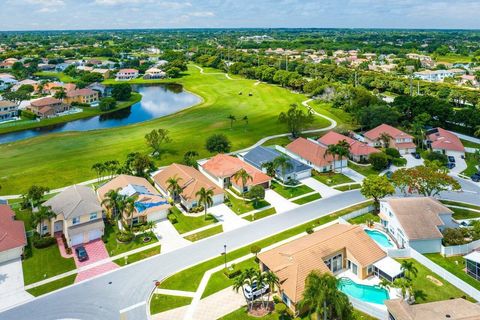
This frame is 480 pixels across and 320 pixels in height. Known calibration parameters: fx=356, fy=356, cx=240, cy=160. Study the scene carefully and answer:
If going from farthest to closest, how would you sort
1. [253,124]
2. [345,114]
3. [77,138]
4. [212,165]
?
[345,114]
[253,124]
[77,138]
[212,165]

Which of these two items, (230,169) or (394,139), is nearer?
(230,169)

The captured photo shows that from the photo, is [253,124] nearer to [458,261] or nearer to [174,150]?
[174,150]

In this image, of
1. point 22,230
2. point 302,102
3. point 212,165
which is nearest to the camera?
point 22,230

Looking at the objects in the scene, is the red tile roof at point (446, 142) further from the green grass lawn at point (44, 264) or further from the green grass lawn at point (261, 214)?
the green grass lawn at point (44, 264)

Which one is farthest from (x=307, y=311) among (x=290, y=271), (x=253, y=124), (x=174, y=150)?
(x=253, y=124)

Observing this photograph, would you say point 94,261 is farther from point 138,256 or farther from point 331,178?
point 331,178

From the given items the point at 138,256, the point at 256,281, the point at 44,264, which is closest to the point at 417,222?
the point at 256,281
